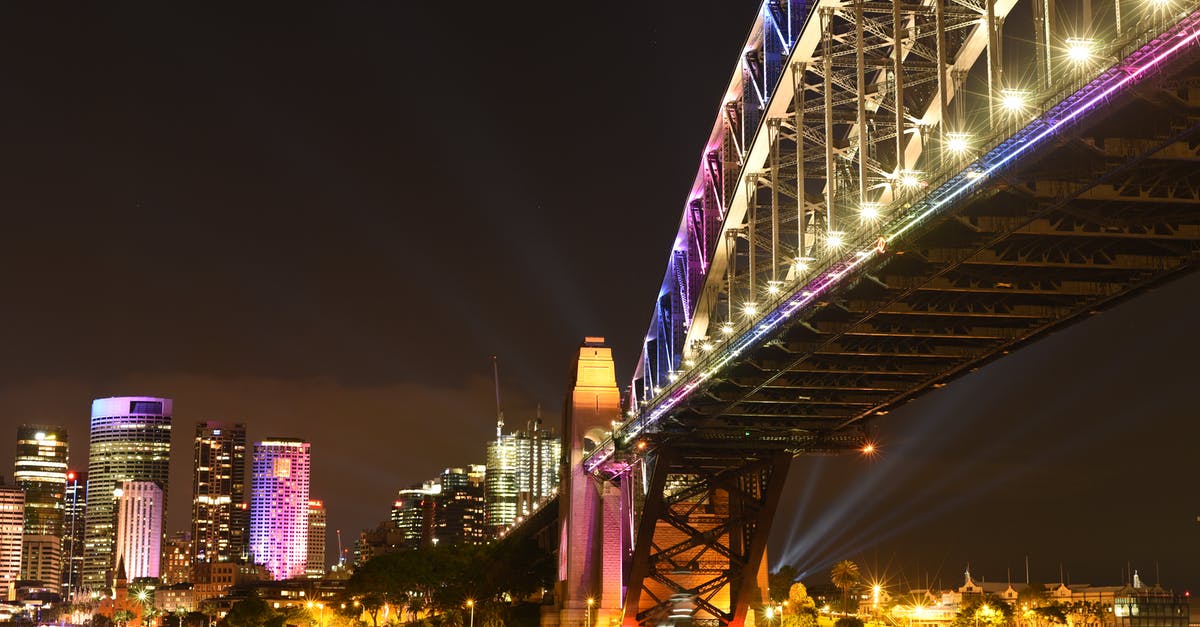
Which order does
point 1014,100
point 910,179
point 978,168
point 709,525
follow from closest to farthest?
point 1014,100 → point 978,168 → point 910,179 → point 709,525

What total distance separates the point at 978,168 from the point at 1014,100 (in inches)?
115

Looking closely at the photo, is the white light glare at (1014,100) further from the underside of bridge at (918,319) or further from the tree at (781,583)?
the tree at (781,583)

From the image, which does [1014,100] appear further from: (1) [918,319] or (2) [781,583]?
(2) [781,583]

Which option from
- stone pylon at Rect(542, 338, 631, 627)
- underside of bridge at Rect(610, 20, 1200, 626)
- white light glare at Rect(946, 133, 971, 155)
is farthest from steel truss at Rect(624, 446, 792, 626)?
white light glare at Rect(946, 133, 971, 155)

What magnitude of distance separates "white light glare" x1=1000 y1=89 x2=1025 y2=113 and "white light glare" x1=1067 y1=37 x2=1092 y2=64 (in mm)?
2294

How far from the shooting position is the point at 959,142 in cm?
4341

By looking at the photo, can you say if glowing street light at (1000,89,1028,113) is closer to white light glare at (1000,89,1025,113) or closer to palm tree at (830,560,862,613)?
white light glare at (1000,89,1025,113)

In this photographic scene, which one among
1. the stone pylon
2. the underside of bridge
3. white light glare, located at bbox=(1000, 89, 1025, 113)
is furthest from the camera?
the stone pylon

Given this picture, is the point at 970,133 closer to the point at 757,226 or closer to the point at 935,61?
the point at 935,61

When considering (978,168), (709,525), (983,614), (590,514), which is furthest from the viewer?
(983,614)

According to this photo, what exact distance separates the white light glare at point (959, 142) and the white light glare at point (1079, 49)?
5974mm

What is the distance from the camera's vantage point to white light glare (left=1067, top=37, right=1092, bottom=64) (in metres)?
36.6

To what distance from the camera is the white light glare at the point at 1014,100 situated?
3950 centimetres

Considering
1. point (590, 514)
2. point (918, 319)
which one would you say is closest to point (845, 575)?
point (590, 514)
